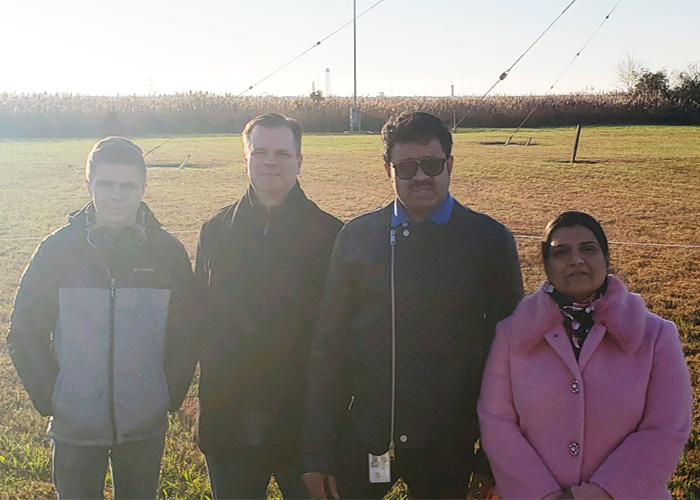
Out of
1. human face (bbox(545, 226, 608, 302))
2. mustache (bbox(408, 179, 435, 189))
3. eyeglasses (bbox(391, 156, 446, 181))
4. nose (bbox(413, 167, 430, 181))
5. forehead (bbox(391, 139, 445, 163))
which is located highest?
forehead (bbox(391, 139, 445, 163))

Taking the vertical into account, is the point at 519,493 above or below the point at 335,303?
below

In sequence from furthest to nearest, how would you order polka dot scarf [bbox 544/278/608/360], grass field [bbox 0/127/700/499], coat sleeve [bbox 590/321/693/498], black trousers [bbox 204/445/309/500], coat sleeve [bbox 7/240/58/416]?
grass field [bbox 0/127/700/499] < black trousers [bbox 204/445/309/500] < coat sleeve [bbox 7/240/58/416] < polka dot scarf [bbox 544/278/608/360] < coat sleeve [bbox 590/321/693/498]

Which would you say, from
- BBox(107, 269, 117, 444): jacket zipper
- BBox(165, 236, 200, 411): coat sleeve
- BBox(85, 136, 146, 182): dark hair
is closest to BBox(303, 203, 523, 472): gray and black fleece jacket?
BBox(165, 236, 200, 411): coat sleeve

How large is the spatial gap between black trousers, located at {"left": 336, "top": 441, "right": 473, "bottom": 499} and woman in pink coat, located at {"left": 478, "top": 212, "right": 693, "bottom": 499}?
15cm

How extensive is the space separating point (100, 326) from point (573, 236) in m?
1.58

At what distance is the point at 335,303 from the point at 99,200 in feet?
2.95

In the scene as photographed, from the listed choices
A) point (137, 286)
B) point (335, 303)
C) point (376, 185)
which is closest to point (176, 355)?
point (137, 286)

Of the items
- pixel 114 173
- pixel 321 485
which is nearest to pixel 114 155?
pixel 114 173

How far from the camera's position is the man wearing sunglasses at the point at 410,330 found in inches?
79.0

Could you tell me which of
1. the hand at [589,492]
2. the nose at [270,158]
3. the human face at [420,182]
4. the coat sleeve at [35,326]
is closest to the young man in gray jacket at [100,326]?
the coat sleeve at [35,326]

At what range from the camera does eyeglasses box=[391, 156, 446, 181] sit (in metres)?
2.01

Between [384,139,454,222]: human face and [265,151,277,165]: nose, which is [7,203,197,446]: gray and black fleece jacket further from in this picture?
[384,139,454,222]: human face

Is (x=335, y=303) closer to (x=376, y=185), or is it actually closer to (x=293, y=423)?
(x=293, y=423)

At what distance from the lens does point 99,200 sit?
7.39 feet
